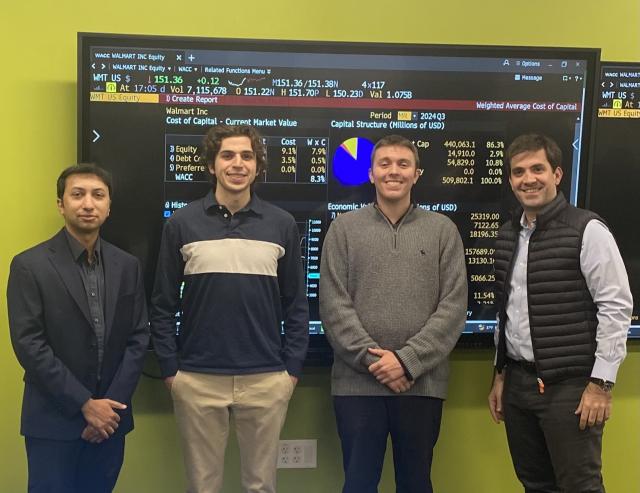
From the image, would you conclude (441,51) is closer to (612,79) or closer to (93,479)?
(612,79)

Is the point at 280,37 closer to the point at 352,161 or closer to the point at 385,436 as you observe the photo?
the point at 352,161

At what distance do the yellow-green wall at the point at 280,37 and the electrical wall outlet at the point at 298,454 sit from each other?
0.03 m

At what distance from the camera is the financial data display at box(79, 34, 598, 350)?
2.44 m

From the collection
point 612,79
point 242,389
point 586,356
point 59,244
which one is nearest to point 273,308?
point 242,389

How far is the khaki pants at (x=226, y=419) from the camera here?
219 cm

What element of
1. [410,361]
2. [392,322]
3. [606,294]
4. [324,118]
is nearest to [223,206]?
[324,118]

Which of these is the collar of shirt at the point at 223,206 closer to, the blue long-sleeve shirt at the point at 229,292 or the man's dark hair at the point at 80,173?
the blue long-sleeve shirt at the point at 229,292

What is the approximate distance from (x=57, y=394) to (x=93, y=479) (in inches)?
13.6

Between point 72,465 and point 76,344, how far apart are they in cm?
40

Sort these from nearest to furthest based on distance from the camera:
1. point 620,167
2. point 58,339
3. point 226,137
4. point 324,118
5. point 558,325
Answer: point 58,339 < point 558,325 < point 226,137 < point 324,118 < point 620,167

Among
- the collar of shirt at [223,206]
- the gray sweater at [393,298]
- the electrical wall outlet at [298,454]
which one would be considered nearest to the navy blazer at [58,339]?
the collar of shirt at [223,206]

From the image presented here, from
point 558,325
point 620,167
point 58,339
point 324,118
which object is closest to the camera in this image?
point 58,339

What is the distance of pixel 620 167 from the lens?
2711 millimetres

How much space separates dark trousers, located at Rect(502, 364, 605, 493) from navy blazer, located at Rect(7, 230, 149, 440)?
54.1 inches
